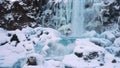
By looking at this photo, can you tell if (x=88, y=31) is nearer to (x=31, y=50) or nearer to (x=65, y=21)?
(x=65, y=21)

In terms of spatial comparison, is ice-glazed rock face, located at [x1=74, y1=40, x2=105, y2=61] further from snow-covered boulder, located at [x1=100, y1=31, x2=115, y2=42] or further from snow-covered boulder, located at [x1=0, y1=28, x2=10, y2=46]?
snow-covered boulder, located at [x1=0, y1=28, x2=10, y2=46]

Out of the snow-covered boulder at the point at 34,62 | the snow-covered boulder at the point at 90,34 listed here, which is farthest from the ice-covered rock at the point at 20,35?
the snow-covered boulder at the point at 34,62

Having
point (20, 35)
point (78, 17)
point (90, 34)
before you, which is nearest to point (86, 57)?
point (90, 34)

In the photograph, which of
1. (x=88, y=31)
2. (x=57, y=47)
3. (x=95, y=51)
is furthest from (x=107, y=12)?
(x=95, y=51)

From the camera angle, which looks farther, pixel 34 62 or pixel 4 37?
pixel 4 37

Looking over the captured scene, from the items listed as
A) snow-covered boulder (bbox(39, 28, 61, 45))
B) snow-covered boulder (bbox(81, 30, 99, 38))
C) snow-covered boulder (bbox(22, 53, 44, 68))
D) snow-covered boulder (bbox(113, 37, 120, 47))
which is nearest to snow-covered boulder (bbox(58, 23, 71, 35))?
snow-covered boulder (bbox(81, 30, 99, 38))

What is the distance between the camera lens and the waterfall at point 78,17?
1393 centimetres

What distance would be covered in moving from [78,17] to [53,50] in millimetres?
3779

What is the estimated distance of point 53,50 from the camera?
35.6 ft

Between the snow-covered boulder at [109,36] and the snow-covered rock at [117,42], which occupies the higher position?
the snow-covered boulder at [109,36]

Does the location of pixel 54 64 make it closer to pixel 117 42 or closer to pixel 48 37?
pixel 48 37

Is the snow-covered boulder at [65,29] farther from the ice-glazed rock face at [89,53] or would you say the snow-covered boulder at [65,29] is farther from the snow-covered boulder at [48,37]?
the ice-glazed rock face at [89,53]

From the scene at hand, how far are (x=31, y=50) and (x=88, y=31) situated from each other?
3914 mm

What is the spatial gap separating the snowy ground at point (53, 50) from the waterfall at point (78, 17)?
80 cm
